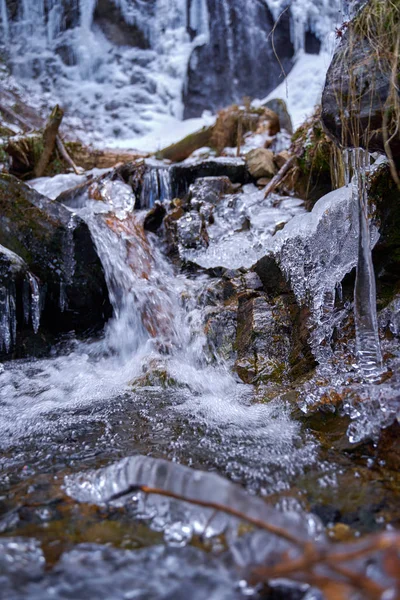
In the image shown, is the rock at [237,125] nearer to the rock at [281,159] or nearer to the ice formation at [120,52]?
the rock at [281,159]

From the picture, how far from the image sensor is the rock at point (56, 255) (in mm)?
4238

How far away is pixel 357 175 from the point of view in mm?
2596

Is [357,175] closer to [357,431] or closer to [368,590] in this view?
[357,431]

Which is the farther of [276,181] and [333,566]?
[276,181]

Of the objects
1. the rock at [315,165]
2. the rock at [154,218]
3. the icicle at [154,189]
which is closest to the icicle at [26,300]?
the rock at [154,218]

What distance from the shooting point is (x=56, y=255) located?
14.2 ft

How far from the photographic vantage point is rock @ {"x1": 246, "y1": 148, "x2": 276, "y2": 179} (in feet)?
21.4

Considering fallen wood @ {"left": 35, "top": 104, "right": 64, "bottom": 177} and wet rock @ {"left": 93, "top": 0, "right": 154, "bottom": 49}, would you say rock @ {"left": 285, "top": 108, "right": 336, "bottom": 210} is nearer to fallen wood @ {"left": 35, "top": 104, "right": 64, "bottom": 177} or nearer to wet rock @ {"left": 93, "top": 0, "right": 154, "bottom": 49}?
fallen wood @ {"left": 35, "top": 104, "right": 64, "bottom": 177}

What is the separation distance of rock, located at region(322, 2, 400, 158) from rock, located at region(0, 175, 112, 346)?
2.73m

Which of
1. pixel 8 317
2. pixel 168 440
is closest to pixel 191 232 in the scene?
pixel 8 317

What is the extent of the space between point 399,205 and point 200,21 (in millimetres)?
18334

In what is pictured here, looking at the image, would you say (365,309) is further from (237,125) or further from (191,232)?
(237,125)

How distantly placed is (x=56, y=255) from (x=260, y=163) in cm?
363

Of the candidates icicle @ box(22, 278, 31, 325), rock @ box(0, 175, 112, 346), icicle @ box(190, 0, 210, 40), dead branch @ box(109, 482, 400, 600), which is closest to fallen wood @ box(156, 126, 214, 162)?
rock @ box(0, 175, 112, 346)
